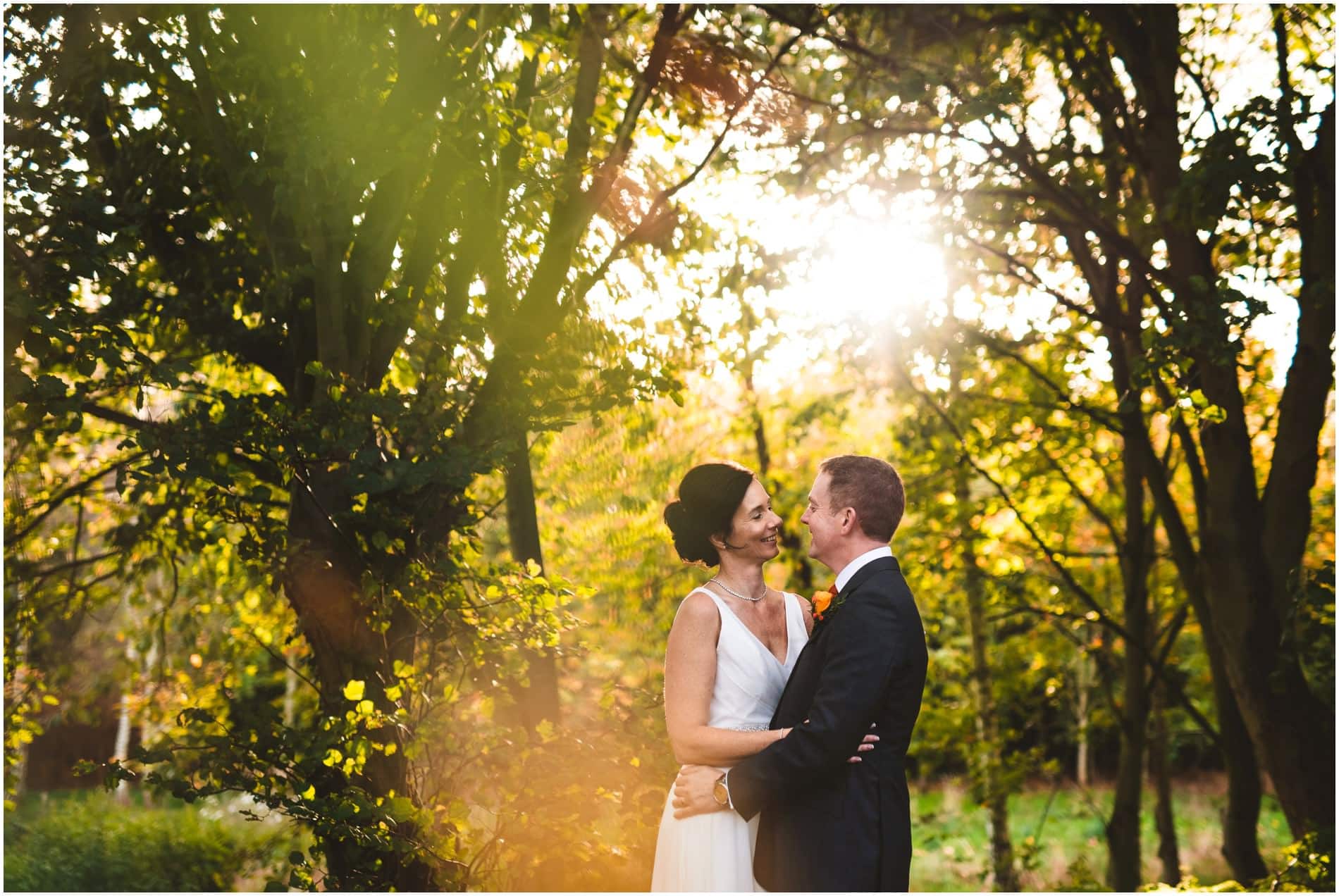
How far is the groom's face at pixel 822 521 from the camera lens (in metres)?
3.18

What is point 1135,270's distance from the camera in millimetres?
6711

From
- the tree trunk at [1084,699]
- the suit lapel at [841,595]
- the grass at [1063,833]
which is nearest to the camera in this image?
the suit lapel at [841,595]

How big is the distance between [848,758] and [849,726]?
112 millimetres

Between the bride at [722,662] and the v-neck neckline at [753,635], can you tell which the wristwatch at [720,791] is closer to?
the bride at [722,662]

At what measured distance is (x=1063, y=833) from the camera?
17.7 m

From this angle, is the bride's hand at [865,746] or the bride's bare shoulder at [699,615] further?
the bride's bare shoulder at [699,615]

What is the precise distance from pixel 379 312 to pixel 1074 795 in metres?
18.5

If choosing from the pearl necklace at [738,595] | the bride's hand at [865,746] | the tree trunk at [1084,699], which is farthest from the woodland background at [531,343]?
the tree trunk at [1084,699]

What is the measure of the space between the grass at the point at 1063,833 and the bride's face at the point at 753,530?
9.98m

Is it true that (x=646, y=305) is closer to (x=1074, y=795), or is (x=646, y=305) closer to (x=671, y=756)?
(x=671, y=756)

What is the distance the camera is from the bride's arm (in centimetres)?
323

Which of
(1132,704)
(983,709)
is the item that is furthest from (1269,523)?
(983,709)

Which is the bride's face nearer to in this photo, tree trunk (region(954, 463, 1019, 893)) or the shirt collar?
the shirt collar

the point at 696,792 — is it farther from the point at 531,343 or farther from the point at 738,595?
the point at 531,343
